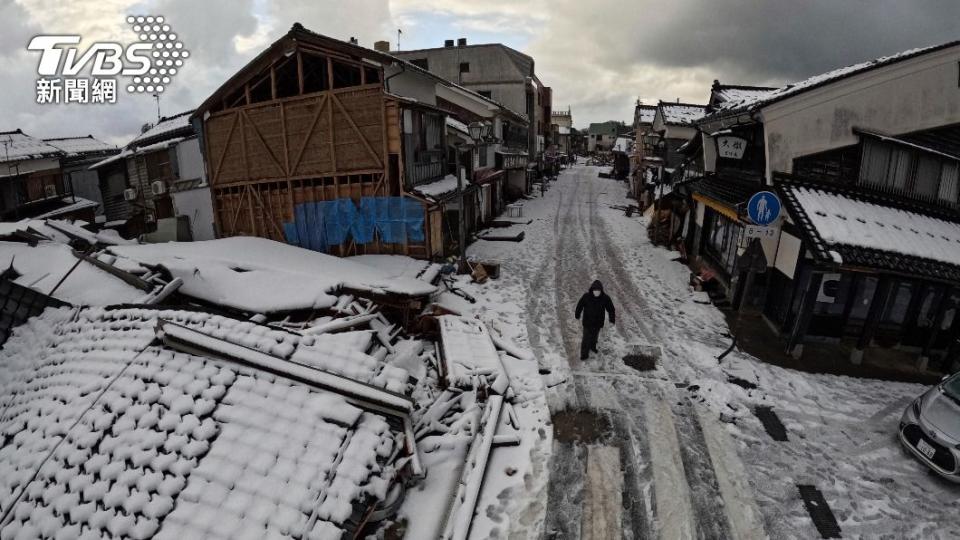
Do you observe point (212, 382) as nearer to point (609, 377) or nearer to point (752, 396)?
point (609, 377)

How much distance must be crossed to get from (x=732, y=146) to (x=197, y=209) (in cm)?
2078

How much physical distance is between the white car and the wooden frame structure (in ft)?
43.6

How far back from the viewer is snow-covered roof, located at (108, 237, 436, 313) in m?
10.5

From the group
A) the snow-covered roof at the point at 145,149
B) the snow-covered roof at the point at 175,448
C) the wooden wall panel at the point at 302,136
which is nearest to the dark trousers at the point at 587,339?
the snow-covered roof at the point at 175,448

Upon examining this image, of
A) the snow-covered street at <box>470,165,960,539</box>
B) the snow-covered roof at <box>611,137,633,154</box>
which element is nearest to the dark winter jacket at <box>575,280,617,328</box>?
the snow-covered street at <box>470,165,960,539</box>

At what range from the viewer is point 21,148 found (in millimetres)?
28547

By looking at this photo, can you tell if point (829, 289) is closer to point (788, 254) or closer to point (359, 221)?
point (788, 254)

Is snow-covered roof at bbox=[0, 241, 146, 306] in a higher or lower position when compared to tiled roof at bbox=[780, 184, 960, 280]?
lower

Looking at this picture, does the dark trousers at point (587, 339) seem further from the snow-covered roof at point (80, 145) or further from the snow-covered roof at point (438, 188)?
the snow-covered roof at point (80, 145)

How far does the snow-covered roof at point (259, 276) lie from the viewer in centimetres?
1045

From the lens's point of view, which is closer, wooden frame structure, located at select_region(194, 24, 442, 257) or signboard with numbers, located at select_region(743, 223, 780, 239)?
signboard with numbers, located at select_region(743, 223, 780, 239)

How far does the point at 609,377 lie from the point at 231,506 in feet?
23.8

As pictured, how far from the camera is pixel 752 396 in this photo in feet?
29.9

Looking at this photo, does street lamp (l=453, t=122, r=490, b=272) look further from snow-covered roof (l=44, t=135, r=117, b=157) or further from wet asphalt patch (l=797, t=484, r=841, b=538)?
snow-covered roof (l=44, t=135, r=117, b=157)
